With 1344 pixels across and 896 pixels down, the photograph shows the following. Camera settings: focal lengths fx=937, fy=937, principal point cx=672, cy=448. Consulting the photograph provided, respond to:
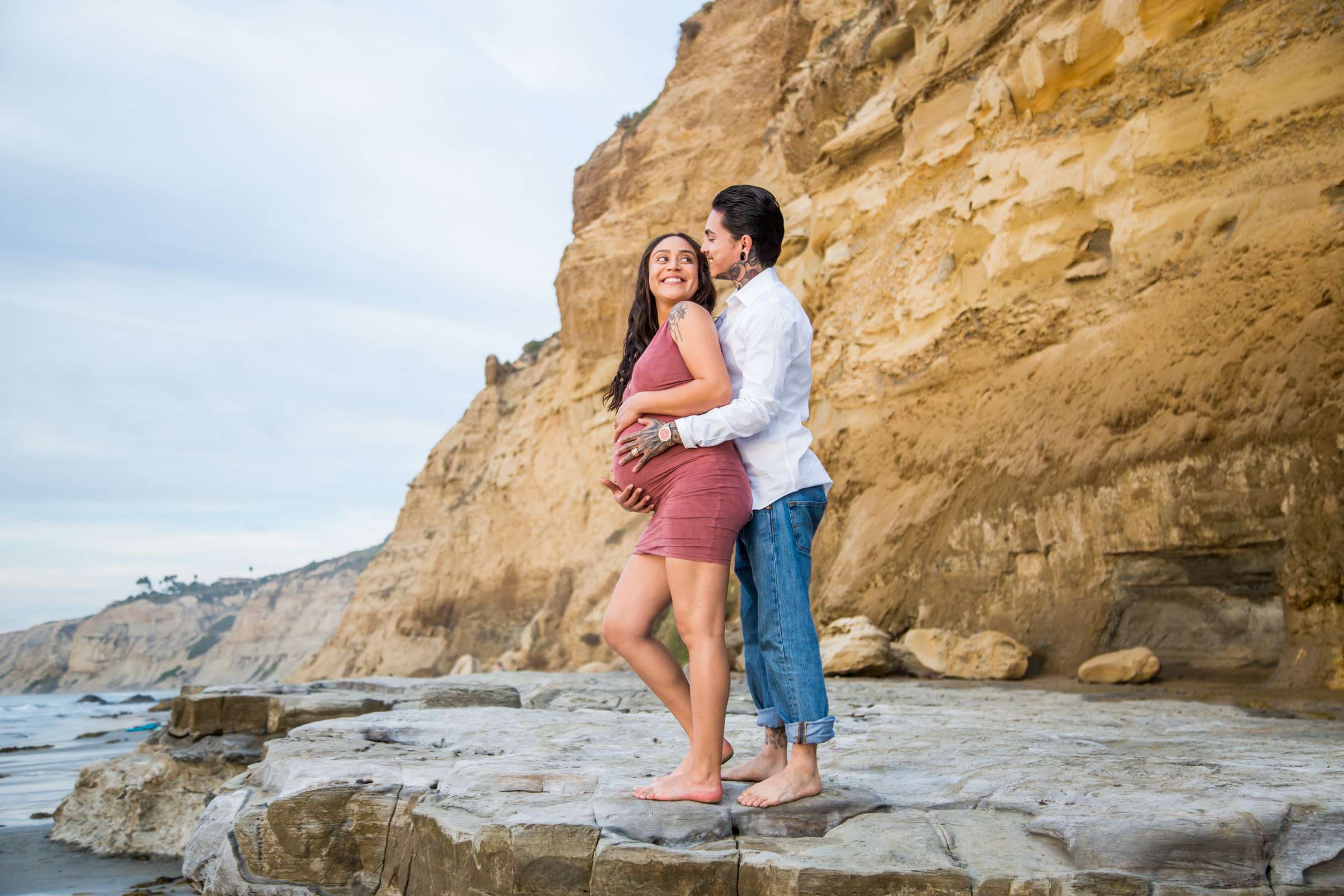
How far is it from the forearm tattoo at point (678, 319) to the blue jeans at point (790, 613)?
583mm

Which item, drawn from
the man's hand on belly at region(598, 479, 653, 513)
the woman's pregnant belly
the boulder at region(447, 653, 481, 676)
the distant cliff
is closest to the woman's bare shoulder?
the woman's pregnant belly

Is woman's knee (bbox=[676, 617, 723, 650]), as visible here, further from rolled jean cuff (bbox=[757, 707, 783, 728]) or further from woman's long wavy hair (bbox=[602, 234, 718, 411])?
woman's long wavy hair (bbox=[602, 234, 718, 411])

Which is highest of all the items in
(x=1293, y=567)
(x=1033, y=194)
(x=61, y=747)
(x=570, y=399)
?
(x=570, y=399)

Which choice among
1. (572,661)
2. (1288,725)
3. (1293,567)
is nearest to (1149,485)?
(1293,567)

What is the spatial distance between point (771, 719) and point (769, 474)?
2.54ft

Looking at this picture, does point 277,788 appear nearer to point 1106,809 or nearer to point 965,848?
point 965,848

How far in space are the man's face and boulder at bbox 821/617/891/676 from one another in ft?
20.0

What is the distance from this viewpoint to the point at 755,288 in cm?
293

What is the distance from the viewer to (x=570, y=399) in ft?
72.4

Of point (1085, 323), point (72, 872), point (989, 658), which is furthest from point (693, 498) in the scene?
point (1085, 323)

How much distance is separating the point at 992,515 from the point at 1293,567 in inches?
109

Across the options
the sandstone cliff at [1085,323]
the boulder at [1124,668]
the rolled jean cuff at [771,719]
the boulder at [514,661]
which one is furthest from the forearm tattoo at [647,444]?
the boulder at [514,661]

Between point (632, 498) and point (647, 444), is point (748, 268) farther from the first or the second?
point (632, 498)

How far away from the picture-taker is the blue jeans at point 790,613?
8.81 ft
